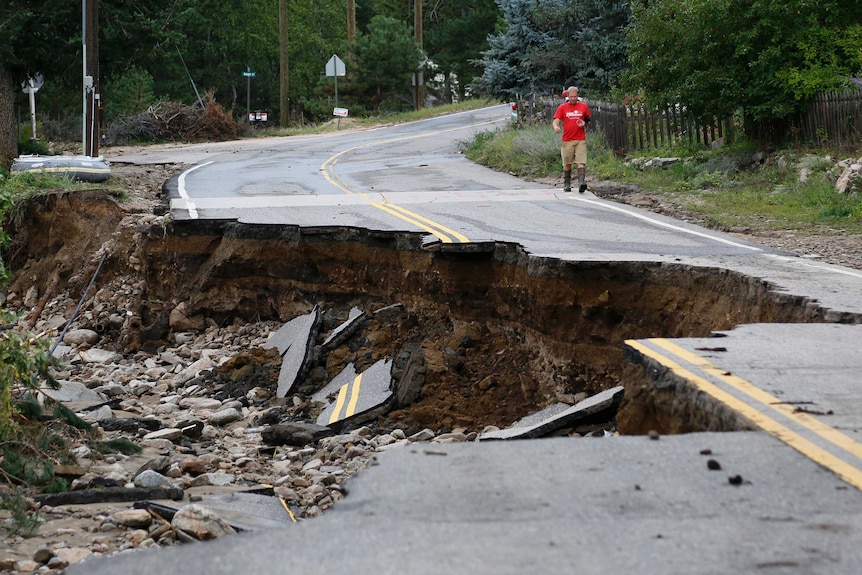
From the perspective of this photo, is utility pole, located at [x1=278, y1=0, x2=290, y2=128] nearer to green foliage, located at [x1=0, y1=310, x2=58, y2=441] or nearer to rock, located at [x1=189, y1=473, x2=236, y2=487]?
rock, located at [x1=189, y1=473, x2=236, y2=487]

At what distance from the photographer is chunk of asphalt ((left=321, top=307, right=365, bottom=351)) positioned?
38.1 ft

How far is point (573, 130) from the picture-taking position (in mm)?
17328

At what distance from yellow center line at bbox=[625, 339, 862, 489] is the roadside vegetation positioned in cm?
838

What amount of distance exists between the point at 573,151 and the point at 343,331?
297 inches

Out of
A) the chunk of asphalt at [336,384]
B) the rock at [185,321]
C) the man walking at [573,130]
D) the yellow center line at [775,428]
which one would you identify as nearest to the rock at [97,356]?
the rock at [185,321]

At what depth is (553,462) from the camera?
4.39 m

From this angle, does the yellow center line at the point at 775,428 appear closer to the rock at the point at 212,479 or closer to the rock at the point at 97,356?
the rock at the point at 212,479

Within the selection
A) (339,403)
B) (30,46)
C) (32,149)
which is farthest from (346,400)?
(32,149)

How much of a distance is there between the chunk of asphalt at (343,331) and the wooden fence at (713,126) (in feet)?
31.5

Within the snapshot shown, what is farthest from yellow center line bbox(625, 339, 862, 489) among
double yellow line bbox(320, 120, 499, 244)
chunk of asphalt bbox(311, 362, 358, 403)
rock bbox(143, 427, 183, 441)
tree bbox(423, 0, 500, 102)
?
tree bbox(423, 0, 500, 102)

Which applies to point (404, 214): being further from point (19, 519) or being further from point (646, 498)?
point (646, 498)

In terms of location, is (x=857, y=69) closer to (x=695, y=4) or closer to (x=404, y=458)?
(x=695, y=4)

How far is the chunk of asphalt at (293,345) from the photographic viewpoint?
11.2 metres

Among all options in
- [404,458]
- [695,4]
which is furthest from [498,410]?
[695,4]
